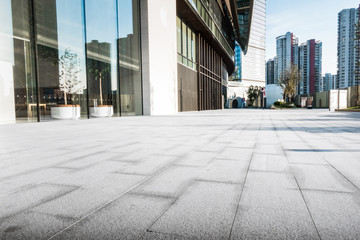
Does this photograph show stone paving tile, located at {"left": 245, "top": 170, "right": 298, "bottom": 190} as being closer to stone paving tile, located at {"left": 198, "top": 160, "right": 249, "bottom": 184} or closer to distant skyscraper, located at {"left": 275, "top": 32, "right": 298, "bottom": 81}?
stone paving tile, located at {"left": 198, "top": 160, "right": 249, "bottom": 184}

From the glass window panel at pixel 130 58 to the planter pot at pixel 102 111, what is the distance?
1.00m

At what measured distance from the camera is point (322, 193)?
1740 mm

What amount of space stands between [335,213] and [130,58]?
48.2ft

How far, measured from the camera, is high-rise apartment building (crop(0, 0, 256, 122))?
919 centimetres

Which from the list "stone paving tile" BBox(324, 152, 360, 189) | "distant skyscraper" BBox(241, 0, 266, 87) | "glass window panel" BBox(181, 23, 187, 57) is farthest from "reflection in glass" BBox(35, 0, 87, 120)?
"distant skyscraper" BBox(241, 0, 266, 87)

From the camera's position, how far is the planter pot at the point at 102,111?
40.6 feet

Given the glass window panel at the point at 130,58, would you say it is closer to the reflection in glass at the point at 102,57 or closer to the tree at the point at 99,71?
the reflection in glass at the point at 102,57

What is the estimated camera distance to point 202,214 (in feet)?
4.61

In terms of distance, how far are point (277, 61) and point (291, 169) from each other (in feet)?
461

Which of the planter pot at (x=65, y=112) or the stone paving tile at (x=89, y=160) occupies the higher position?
the planter pot at (x=65, y=112)

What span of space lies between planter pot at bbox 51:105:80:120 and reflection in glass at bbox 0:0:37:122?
1281 mm

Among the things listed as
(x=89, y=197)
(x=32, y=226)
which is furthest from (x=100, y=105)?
(x=32, y=226)

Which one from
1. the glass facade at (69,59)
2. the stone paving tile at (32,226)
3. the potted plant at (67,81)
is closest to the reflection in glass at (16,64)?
the glass facade at (69,59)

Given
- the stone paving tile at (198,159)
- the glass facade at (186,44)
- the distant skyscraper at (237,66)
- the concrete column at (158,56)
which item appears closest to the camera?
the stone paving tile at (198,159)
